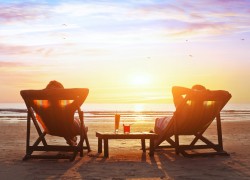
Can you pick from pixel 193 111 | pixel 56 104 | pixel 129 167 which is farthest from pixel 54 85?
pixel 193 111

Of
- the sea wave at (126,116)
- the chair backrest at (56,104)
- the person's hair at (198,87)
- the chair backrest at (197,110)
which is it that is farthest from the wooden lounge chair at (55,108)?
the sea wave at (126,116)

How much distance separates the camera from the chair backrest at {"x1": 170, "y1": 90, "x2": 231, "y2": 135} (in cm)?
850

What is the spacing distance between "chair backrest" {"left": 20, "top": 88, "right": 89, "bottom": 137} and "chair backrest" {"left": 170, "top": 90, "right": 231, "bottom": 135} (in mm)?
2002

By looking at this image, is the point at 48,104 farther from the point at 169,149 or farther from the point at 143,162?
the point at 169,149

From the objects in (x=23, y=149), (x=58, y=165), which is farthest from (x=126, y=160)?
(x=23, y=149)

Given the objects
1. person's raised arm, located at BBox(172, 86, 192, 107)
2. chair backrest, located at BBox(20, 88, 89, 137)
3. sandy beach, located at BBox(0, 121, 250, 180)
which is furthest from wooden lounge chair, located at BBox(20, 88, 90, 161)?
person's raised arm, located at BBox(172, 86, 192, 107)

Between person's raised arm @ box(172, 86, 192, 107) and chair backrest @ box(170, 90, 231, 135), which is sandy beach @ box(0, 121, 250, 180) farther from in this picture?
person's raised arm @ box(172, 86, 192, 107)

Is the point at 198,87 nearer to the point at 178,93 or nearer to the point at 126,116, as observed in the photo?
the point at 178,93

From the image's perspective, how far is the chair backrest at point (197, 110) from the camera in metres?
8.50

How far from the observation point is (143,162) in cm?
786

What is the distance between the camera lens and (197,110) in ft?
28.3

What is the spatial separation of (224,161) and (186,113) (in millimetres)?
1242

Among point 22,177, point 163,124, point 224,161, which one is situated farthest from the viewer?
point 163,124

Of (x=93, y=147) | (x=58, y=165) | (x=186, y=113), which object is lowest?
(x=93, y=147)
